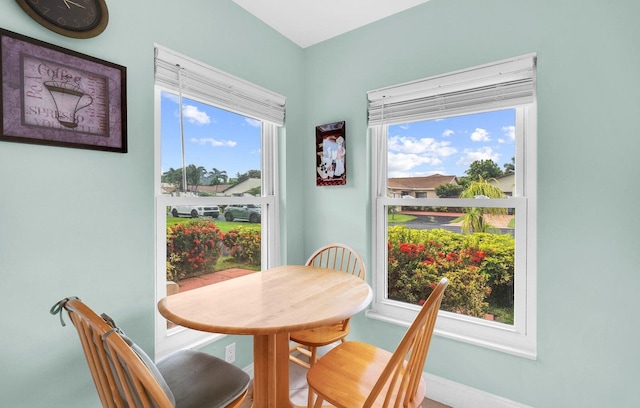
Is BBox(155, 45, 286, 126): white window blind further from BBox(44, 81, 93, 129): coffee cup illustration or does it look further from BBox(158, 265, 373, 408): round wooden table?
BBox(158, 265, 373, 408): round wooden table

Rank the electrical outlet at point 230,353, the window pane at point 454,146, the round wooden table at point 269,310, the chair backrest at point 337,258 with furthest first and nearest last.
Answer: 1. the chair backrest at point 337,258
2. the electrical outlet at point 230,353
3. the window pane at point 454,146
4. the round wooden table at point 269,310

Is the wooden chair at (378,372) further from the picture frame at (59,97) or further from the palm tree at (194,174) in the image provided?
the picture frame at (59,97)

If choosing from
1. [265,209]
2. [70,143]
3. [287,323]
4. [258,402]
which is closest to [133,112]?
[70,143]

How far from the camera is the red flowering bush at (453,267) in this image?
1.79m

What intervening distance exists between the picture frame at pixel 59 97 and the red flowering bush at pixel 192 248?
0.56 metres

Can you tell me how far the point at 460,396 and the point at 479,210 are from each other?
1.12 metres

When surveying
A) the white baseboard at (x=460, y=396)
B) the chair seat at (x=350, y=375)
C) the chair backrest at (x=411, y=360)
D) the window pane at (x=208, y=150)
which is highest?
the window pane at (x=208, y=150)

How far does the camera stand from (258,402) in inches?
51.9

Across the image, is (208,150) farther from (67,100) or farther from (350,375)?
(350,375)

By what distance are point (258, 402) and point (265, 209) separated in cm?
128

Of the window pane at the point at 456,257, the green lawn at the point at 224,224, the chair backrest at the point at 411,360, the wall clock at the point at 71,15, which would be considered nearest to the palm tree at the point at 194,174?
the green lawn at the point at 224,224

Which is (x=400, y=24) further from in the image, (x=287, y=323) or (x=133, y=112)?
(x=287, y=323)

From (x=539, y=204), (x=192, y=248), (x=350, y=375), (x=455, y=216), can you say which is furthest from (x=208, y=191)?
(x=539, y=204)

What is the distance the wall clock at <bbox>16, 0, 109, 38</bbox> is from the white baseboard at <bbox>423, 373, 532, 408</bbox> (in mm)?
2557
